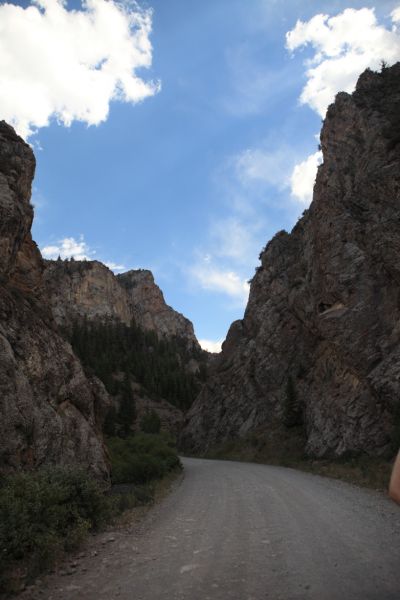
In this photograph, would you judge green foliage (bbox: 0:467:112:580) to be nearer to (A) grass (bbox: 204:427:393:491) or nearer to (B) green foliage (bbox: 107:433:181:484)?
(B) green foliage (bbox: 107:433:181:484)

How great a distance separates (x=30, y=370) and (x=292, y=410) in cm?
2971

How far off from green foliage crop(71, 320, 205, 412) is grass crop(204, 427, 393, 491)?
35008 millimetres

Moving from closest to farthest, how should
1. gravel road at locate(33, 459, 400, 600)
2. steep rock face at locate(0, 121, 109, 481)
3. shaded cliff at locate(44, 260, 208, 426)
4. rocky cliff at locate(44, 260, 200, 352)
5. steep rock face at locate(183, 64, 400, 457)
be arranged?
gravel road at locate(33, 459, 400, 600), steep rock face at locate(0, 121, 109, 481), steep rock face at locate(183, 64, 400, 457), shaded cliff at locate(44, 260, 208, 426), rocky cliff at locate(44, 260, 200, 352)

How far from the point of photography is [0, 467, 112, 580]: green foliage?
6.89 metres

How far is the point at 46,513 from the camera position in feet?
26.9

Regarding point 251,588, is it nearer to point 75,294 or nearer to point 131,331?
point 131,331

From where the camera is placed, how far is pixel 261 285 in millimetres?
63188

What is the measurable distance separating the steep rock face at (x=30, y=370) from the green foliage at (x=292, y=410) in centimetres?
2240

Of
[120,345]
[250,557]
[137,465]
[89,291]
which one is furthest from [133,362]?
[250,557]

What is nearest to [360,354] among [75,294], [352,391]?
[352,391]

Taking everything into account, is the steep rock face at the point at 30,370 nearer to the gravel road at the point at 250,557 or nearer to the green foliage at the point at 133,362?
the gravel road at the point at 250,557

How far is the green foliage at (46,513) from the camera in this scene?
689 centimetres

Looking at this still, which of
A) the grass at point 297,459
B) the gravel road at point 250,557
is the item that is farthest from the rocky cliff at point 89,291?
the gravel road at point 250,557

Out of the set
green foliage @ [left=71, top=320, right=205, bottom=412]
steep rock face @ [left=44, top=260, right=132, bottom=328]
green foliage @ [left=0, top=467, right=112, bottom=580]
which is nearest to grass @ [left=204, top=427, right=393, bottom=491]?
green foliage @ [left=0, top=467, right=112, bottom=580]
